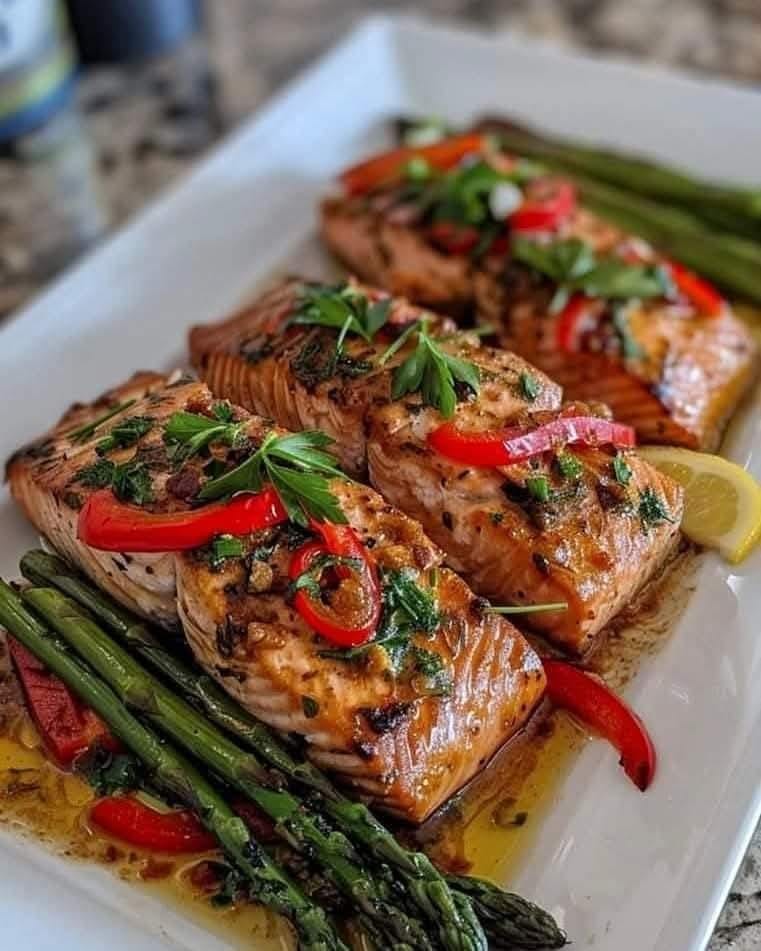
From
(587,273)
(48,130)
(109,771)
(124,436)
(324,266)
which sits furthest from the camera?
(48,130)

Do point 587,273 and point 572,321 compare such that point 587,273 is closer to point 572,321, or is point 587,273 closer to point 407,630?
point 572,321

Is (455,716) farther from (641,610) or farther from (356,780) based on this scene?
(641,610)

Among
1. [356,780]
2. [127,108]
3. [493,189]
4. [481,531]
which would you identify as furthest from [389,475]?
[127,108]

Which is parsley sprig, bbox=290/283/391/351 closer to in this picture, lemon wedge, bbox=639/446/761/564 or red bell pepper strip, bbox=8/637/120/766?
lemon wedge, bbox=639/446/761/564

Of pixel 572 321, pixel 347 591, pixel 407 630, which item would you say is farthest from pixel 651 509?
pixel 572 321

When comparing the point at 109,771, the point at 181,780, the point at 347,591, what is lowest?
the point at 109,771

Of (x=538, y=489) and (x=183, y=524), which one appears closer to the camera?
(x=183, y=524)
